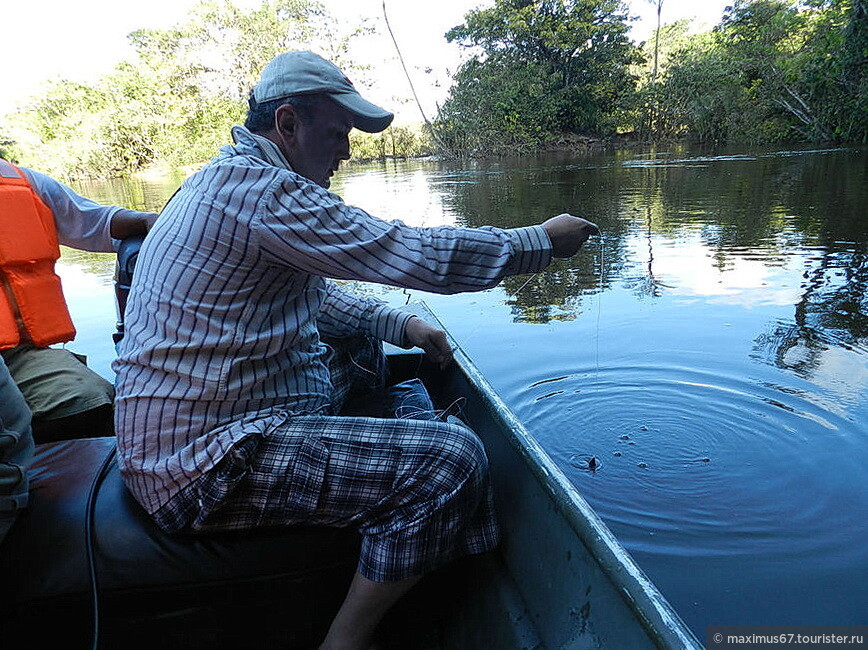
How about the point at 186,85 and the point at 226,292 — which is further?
the point at 186,85

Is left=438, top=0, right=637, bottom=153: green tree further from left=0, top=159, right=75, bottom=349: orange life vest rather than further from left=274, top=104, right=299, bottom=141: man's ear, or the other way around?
left=274, top=104, right=299, bottom=141: man's ear

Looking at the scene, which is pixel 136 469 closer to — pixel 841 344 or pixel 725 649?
pixel 725 649

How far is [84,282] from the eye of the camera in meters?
6.91

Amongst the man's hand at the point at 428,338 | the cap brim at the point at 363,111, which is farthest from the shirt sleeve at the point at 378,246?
the man's hand at the point at 428,338

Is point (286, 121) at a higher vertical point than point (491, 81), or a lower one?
lower

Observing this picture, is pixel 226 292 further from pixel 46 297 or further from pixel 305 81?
pixel 46 297

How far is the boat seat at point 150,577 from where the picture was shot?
4.23ft

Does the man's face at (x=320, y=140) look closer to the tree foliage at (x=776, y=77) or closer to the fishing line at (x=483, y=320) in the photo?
the fishing line at (x=483, y=320)

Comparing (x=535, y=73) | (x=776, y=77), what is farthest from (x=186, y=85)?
(x=776, y=77)

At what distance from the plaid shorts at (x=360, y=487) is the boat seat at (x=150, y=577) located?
2.3 inches

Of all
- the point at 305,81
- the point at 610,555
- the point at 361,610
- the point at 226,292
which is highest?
the point at 305,81

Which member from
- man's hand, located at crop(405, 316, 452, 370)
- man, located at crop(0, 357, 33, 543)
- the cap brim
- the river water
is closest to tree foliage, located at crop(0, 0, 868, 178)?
Answer: the river water

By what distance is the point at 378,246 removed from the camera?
1316 mm

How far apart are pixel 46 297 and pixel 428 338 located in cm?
148
